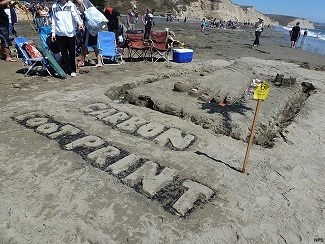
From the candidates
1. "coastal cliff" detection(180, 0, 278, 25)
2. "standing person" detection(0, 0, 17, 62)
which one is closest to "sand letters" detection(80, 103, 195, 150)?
"standing person" detection(0, 0, 17, 62)

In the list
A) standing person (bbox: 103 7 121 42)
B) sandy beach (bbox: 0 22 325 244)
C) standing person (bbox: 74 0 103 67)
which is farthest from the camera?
standing person (bbox: 103 7 121 42)

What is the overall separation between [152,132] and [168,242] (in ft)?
7.79

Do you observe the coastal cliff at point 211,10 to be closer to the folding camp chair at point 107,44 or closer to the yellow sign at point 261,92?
the folding camp chair at point 107,44

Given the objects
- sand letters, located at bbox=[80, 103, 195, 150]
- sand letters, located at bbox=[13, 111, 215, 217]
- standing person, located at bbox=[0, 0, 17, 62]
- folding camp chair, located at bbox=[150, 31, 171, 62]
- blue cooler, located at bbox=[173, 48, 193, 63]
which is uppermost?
standing person, located at bbox=[0, 0, 17, 62]

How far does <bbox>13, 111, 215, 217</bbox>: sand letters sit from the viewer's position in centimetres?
338

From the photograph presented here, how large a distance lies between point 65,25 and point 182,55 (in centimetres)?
447

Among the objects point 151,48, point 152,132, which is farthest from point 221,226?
point 151,48

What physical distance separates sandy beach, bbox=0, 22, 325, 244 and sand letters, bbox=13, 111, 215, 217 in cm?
1

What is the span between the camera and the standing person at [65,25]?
724cm

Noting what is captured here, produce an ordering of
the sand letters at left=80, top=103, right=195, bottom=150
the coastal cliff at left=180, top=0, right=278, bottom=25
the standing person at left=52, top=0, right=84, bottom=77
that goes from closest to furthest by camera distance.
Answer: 1. the sand letters at left=80, top=103, right=195, bottom=150
2. the standing person at left=52, top=0, right=84, bottom=77
3. the coastal cliff at left=180, top=0, right=278, bottom=25

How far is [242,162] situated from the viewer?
433cm

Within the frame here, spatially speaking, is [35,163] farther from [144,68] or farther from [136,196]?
[144,68]

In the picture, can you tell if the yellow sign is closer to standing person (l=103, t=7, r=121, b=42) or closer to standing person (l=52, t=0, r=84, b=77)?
standing person (l=52, t=0, r=84, b=77)

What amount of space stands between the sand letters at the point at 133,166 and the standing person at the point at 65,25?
299 cm
